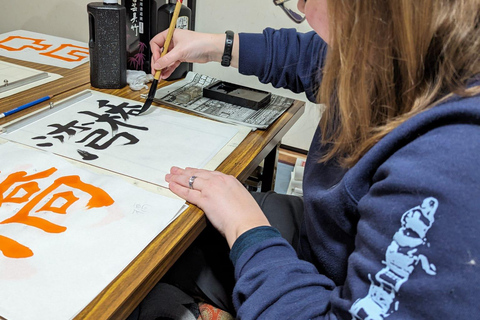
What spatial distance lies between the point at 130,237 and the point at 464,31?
418 mm

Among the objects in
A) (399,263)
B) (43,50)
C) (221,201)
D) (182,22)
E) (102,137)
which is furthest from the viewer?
(43,50)

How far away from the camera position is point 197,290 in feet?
2.28

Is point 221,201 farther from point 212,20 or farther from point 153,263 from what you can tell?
point 212,20

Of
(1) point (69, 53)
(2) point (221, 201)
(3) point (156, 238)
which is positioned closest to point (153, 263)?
(3) point (156, 238)

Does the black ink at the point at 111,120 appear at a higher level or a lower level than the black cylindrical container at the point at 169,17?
lower

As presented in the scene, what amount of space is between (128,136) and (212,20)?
0.99 metres

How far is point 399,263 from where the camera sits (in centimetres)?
36

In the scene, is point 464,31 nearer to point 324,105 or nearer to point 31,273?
point 324,105

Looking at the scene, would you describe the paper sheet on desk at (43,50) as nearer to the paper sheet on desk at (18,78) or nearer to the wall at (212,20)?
the paper sheet on desk at (18,78)

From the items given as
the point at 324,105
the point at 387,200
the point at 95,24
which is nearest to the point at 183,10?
the point at 95,24

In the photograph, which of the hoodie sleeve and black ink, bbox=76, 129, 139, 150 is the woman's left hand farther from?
the hoodie sleeve

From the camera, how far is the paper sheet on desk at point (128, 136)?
0.68 m

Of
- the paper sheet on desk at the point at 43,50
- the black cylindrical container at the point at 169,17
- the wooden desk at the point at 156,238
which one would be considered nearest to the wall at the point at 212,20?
the paper sheet on desk at the point at 43,50

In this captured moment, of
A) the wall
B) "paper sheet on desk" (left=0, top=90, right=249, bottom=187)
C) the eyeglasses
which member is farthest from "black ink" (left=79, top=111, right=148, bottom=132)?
the wall
